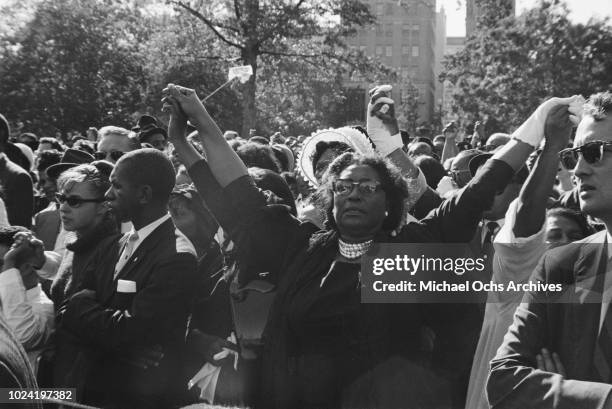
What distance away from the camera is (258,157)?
5008mm

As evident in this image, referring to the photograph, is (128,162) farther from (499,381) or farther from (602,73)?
(602,73)

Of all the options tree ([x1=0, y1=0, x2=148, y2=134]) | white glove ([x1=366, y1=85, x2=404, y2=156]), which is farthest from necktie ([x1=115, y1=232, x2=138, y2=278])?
tree ([x1=0, y1=0, x2=148, y2=134])

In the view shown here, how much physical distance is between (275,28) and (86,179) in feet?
73.9

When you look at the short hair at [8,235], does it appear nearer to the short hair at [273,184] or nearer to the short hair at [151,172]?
the short hair at [151,172]

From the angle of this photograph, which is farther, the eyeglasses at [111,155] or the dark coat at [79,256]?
the eyeglasses at [111,155]

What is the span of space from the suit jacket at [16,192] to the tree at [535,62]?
29575mm

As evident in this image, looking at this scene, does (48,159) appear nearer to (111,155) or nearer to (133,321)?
(111,155)

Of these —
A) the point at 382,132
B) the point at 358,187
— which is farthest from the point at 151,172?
the point at 382,132

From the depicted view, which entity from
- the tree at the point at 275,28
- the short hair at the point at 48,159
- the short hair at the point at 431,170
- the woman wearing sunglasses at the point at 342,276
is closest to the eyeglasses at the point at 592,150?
the woman wearing sunglasses at the point at 342,276

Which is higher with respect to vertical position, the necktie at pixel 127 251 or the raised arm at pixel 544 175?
the raised arm at pixel 544 175

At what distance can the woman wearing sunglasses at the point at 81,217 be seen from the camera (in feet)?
14.8

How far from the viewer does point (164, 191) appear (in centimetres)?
425

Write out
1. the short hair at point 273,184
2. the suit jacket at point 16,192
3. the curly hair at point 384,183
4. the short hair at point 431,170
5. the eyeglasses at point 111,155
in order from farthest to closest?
the eyeglasses at point 111,155, the short hair at point 431,170, the suit jacket at point 16,192, the short hair at point 273,184, the curly hair at point 384,183

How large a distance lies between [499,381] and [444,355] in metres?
1.09
